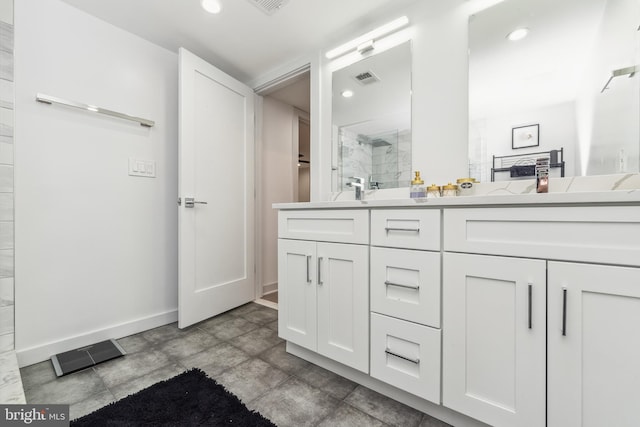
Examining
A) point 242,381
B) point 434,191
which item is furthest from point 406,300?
point 242,381

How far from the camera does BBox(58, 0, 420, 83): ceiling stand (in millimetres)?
1667

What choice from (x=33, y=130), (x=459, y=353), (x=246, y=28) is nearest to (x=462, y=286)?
(x=459, y=353)

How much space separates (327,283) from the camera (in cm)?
135

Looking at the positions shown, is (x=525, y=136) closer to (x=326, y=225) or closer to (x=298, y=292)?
(x=326, y=225)

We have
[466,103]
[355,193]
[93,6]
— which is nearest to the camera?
[466,103]

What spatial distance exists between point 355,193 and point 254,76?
1690 mm

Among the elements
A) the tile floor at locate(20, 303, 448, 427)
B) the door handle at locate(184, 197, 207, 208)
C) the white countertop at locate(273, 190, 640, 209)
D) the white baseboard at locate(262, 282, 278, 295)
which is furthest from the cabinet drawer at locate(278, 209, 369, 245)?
the white baseboard at locate(262, 282, 278, 295)

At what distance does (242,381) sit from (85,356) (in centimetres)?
103

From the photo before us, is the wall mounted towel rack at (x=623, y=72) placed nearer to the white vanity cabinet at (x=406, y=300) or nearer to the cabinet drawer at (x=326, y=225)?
the white vanity cabinet at (x=406, y=300)

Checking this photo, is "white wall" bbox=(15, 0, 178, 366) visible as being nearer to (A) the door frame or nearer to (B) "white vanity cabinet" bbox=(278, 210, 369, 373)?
Result: (A) the door frame

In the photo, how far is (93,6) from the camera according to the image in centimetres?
167

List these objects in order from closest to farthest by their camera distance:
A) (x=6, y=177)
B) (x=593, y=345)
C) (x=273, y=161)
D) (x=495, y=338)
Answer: (x=593, y=345) < (x=495, y=338) < (x=6, y=177) < (x=273, y=161)

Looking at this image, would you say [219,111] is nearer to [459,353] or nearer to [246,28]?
[246,28]

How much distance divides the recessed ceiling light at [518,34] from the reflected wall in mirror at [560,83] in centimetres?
1
